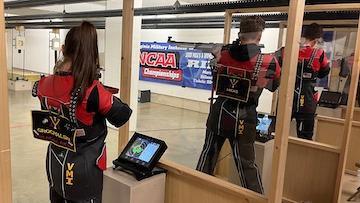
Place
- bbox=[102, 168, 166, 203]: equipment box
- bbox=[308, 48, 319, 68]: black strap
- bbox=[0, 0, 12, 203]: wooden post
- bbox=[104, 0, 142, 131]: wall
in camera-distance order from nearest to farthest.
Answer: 1. bbox=[0, 0, 12, 203]: wooden post
2. bbox=[102, 168, 166, 203]: equipment box
3. bbox=[308, 48, 319, 68]: black strap
4. bbox=[104, 0, 142, 131]: wall

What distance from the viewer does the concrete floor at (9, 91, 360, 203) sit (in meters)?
3.15

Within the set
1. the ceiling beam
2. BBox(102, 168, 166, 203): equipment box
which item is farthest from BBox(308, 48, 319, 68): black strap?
the ceiling beam

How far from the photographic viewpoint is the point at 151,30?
26.3 feet

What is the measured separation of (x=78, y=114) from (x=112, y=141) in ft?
11.4

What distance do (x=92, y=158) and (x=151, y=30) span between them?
6761 millimetres

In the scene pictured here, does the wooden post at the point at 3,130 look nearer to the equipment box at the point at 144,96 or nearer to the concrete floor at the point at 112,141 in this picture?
the concrete floor at the point at 112,141

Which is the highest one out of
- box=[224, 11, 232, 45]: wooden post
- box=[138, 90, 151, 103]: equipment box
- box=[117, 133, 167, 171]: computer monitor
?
box=[224, 11, 232, 45]: wooden post

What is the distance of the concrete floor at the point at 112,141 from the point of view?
124 inches

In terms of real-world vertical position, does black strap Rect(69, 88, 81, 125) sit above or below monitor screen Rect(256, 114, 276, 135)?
above

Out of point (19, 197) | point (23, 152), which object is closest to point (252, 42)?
point (19, 197)

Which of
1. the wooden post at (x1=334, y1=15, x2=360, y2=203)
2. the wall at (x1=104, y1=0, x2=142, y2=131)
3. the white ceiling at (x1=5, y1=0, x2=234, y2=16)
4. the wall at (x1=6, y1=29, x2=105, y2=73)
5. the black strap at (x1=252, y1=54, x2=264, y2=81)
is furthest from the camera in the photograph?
the wall at (x1=6, y1=29, x2=105, y2=73)

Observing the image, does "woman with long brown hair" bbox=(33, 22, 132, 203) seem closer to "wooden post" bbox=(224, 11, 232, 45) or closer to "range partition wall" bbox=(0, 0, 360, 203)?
"range partition wall" bbox=(0, 0, 360, 203)

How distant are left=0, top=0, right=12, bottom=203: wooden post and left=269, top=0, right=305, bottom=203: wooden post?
1.12m

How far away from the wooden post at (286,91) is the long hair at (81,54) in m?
0.90
